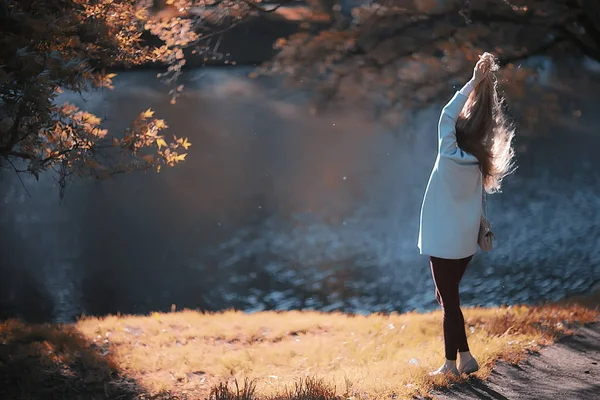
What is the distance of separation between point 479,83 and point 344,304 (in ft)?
25.7

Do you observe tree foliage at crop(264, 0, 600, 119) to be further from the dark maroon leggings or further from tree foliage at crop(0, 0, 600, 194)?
the dark maroon leggings

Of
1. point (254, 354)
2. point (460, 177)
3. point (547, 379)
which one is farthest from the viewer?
point (254, 354)

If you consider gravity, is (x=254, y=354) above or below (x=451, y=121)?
below

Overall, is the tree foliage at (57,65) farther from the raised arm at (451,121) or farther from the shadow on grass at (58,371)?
the raised arm at (451,121)

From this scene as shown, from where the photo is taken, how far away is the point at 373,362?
246 inches

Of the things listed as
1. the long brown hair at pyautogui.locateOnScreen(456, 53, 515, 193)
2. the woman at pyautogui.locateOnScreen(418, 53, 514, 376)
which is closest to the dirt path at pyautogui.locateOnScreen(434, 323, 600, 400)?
the woman at pyautogui.locateOnScreen(418, 53, 514, 376)

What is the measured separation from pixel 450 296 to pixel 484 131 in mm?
1121

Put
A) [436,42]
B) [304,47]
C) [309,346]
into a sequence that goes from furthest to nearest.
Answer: [304,47] < [436,42] < [309,346]

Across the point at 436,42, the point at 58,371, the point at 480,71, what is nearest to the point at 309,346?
the point at 58,371

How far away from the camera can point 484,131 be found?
468 centimetres

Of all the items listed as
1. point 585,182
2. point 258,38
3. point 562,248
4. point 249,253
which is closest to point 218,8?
point 249,253

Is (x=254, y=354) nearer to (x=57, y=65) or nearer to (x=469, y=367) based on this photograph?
(x=469, y=367)

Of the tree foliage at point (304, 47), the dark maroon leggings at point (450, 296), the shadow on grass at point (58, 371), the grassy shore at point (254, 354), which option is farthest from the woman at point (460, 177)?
the tree foliage at point (304, 47)

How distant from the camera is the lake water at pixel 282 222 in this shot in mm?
12547
